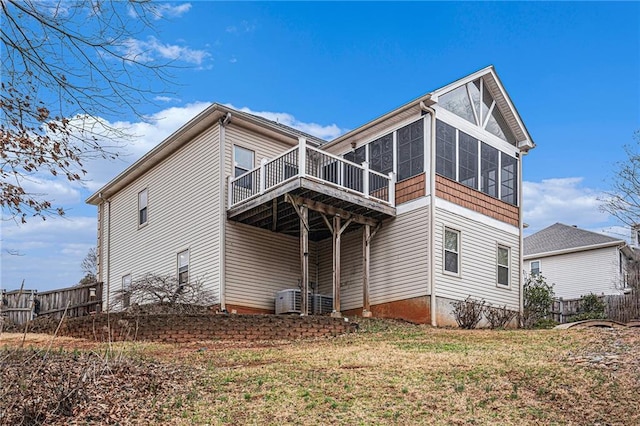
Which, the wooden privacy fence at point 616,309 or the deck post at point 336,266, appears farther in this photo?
the wooden privacy fence at point 616,309

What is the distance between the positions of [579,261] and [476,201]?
17.0m

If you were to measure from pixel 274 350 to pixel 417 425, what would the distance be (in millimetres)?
5258

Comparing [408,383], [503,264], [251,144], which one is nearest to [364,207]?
[251,144]

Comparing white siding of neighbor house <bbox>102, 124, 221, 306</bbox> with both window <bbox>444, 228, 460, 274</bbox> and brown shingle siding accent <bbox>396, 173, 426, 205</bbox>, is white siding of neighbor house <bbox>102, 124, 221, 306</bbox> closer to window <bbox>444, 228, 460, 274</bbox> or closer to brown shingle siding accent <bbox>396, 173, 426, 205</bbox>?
brown shingle siding accent <bbox>396, 173, 426, 205</bbox>

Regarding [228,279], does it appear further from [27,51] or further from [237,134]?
[27,51]

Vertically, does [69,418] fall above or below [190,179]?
below

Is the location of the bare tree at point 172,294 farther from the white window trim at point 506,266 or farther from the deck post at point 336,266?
the white window trim at point 506,266

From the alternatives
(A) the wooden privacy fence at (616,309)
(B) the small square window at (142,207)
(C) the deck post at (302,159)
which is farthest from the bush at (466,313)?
(B) the small square window at (142,207)

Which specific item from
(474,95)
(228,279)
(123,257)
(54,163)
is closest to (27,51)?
(54,163)

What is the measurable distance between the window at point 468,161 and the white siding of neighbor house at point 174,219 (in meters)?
6.83

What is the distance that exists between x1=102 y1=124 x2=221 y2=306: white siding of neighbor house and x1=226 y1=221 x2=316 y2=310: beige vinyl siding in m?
0.44

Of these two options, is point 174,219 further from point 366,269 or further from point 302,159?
point 366,269

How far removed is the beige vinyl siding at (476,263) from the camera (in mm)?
18438

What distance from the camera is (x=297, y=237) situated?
2131cm
